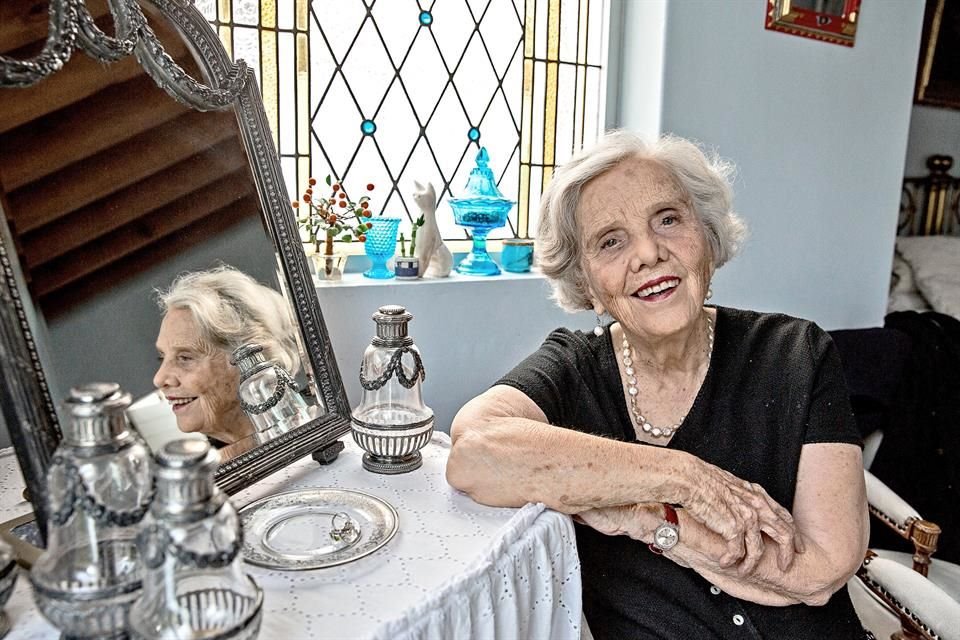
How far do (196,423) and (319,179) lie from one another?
1.05 m

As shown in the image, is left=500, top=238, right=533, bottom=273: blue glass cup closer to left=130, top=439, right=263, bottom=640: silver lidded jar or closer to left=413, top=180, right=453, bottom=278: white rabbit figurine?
left=413, top=180, right=453, bottom=278: white rabbit figurine

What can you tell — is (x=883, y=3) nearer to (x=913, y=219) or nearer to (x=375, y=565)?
(x=913, y=219)

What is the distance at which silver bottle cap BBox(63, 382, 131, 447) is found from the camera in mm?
567

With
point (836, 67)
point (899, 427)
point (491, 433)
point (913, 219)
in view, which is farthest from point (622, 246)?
point (913, 219)

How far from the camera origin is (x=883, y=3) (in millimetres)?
2395

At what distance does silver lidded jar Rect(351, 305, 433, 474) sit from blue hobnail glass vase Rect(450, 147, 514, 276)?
30.7 inches

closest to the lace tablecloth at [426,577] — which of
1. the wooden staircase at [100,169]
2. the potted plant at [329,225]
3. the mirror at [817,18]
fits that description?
the wooden staircase at [100,169]

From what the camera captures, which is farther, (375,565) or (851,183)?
(851,183)

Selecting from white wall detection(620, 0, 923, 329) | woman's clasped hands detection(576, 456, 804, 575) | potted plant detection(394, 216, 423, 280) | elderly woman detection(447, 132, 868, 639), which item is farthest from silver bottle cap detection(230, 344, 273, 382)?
white wall detection(620, 0, 923, 329)

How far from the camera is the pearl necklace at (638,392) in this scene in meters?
1.25

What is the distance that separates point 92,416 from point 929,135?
3.42 meters

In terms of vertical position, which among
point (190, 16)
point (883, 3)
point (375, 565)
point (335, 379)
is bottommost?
point (375, 565)

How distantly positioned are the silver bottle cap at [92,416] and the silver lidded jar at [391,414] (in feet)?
1.79

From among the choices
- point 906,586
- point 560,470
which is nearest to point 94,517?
point 560,470
